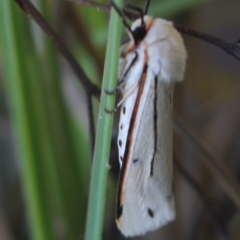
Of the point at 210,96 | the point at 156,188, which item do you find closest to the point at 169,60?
the point at 156,188

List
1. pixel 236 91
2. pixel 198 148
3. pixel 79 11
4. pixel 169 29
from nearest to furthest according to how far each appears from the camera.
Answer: pixel 169 29
pixel 198 148
pixel 79 11
pixel 236 91

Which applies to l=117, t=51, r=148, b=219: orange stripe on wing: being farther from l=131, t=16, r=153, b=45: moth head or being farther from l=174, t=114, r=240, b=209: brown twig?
l=174, t=114, r=240, b=209: brown twig

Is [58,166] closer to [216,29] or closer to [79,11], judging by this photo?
[79,11]

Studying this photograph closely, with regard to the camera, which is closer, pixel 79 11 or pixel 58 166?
pixel 58 166

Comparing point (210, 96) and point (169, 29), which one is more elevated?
point (169, 29)

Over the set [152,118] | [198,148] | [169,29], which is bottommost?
[198,148]

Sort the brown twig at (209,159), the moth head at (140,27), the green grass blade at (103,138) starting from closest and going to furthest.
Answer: the green grass blade at (103,138)
the moth head at (140,27)
the brown twig at (209,159)

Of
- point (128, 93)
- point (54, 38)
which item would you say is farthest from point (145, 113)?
point (54, 38)

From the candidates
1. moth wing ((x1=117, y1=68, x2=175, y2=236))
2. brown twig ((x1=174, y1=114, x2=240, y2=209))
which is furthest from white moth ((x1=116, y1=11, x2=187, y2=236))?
brown twig ((x1=174, y1=114, x2=240, y2=209))

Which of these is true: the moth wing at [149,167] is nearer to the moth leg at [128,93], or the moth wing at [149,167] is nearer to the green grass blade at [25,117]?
the moth leg at [128,93]

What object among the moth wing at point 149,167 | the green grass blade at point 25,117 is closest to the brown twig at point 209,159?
the moth wing at point 149,167
